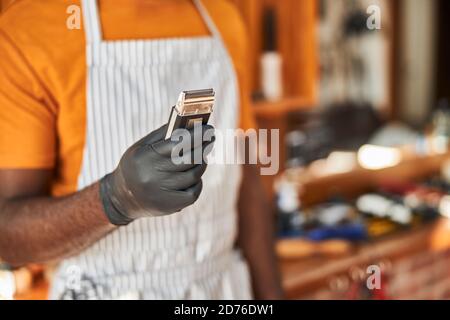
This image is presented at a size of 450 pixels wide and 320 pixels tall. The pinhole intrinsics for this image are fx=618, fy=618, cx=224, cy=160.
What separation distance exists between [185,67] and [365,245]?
3.98ft

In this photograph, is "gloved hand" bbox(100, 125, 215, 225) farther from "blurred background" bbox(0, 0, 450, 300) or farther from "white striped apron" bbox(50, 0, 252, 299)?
"blurred background" bbox(0, 0, 450, 300)

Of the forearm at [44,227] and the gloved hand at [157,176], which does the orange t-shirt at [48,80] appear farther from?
the gloved hand at [157,176]

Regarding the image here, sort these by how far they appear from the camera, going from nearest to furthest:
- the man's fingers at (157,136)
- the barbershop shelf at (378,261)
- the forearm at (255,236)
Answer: the man's fingers at (157,136), the forearm at (255,236), the barbershop shelf at (378,261)

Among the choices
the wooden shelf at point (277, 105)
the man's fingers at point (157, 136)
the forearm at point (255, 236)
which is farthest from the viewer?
the wooden shelf at point (277, 105)

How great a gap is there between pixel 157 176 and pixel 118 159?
0.66ft

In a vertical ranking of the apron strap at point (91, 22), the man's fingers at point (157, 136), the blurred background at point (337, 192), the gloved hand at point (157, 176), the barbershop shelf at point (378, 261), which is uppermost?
the apron strap at point (91, 22)

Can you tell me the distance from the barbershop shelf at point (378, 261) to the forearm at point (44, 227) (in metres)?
0.93

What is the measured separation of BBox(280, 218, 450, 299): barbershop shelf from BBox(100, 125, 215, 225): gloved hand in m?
1.02

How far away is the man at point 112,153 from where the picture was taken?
0.76 meters

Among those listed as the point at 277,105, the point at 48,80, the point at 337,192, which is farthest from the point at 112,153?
the point at 337,192

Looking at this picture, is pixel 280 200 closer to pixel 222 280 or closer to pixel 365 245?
pixel 365 245

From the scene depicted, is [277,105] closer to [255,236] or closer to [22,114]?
[255,236]

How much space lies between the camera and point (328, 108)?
4.13 m

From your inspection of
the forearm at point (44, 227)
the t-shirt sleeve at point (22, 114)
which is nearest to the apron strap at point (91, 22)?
the t-shirt sleeve at point (22, 114)
